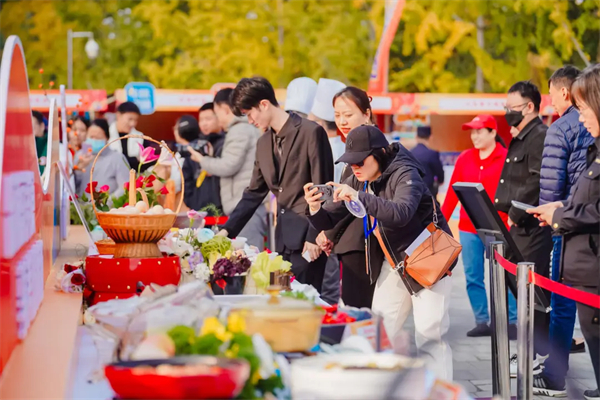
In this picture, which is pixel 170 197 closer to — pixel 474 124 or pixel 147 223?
pixel 474 124

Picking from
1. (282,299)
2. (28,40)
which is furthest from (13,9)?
(282,299)

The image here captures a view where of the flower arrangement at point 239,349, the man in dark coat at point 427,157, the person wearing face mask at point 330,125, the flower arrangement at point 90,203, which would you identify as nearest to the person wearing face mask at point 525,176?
the person wearing face mask at point 330,125

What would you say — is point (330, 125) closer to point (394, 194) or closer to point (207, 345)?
point (394, 194)

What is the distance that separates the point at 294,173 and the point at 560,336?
6.14 ft

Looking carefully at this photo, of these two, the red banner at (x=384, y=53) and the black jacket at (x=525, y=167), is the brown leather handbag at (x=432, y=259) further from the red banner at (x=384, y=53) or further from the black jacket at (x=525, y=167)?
the red banner at (x=384, y=53)

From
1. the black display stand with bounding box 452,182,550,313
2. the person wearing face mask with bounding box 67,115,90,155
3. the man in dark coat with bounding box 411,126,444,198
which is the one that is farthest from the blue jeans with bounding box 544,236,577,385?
the person wearing face mask with bounding box 67,115,90,155

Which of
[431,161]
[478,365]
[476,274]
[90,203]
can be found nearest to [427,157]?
[431,161]

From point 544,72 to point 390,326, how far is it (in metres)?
20.7

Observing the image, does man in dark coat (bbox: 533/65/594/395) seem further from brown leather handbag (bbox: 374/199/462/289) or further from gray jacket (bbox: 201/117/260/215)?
gray jacket (bbox: 201/117/260/215)

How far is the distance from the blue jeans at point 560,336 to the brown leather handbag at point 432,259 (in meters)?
1.23

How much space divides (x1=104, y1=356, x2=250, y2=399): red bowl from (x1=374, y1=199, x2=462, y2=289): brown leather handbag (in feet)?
7.62

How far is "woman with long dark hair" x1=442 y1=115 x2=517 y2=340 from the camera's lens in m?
6.88

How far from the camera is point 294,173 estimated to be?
4977 mm

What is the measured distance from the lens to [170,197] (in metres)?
7.96
